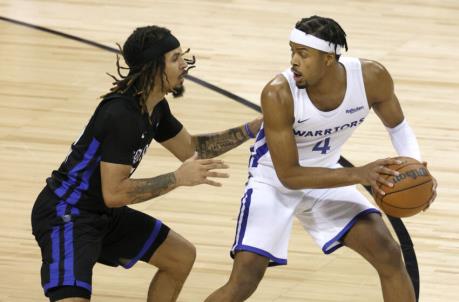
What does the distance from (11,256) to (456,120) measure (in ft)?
14.3

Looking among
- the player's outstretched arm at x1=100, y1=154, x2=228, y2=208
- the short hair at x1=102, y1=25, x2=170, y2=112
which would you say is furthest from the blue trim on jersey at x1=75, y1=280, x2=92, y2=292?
the short hair at x1=102, y1=25, x2=170, y2=112

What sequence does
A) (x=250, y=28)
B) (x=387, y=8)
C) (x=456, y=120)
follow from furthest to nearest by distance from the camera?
(x=387, y=8) → (x=250, y=28) → (x=456, y=120)

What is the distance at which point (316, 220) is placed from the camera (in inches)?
210

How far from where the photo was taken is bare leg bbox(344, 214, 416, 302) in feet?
16.6

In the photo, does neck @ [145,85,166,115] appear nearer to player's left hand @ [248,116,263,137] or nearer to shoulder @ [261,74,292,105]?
shoulder @ [261,74,292,105]

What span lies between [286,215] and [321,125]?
1.49 ft

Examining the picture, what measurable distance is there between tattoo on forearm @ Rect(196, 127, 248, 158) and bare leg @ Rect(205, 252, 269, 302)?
0.69 meters

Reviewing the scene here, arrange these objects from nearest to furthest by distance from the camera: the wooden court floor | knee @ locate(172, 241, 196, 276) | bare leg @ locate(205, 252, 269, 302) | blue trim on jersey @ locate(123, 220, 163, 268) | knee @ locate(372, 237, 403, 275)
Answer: bare leg @ locate(205, 252, 269, 302), knee @ locate(372, 237, 403, 275), blue trim on jersey @ locate(123, 220, 163, 268), knee @ locate(172, 241, 196, 276), the wooden court floor

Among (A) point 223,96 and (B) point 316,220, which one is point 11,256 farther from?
(A) point 223,96

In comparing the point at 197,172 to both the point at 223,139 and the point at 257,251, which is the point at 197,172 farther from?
the point at 223,139

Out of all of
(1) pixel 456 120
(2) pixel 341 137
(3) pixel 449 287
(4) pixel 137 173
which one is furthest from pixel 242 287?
(1) pixel 456 120

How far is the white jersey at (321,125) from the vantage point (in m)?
5.14

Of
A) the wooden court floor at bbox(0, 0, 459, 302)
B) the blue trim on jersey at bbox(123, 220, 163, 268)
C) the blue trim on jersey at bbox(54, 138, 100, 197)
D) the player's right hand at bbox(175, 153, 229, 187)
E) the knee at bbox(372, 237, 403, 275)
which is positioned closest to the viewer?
the player's right hand at bbox(175, 153, 229, 187)

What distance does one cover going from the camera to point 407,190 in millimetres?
4934
